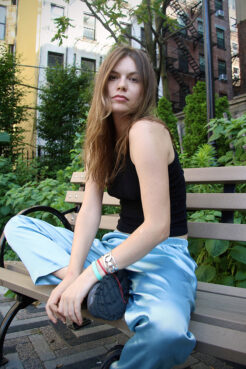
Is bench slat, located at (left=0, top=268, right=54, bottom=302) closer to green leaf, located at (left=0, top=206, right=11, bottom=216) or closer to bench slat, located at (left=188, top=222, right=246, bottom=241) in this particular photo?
bench slat, located at (left=188, top=222, right=246, bottom=241)

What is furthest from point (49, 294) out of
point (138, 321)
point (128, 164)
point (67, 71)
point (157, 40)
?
point (67, 71)

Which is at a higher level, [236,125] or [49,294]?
[236,125]

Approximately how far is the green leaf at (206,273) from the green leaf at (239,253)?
0.55 ft

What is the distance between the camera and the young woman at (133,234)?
44.1 inches

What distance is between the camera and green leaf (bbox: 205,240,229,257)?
2033 mm

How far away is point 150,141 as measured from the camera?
1371 mm

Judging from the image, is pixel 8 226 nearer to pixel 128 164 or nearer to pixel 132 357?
pixel 128 164

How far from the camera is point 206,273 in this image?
2.11 metres

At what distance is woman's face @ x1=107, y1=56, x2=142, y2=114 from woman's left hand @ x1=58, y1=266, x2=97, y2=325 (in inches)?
32.6

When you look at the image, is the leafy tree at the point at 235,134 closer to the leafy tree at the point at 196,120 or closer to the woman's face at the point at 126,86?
the woman's face at the point at 126,86

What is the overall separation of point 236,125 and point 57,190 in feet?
6.96

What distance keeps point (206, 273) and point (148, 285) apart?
975mm

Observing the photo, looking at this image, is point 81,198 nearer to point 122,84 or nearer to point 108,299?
point 122,84

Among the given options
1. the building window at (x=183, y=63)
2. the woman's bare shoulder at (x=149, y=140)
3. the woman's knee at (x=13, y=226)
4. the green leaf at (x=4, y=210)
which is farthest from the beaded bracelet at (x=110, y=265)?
the building window at (x=183, y=63)
